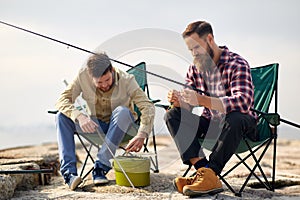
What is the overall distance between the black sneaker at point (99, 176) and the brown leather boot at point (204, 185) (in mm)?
618

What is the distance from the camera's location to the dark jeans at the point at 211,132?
2672mm

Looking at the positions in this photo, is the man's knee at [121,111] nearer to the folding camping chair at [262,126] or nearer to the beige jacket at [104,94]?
the beige jacket at [104,94]

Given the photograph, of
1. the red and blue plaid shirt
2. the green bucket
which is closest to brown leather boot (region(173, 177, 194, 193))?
the green bucket

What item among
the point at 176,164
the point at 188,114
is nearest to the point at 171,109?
the point at 188,114

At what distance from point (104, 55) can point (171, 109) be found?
574mm

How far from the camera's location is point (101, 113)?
3.31m

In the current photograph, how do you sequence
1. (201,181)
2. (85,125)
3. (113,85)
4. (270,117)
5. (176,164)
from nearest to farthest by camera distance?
(201,181), (270,117), (85,125), (113,85), (176,164)

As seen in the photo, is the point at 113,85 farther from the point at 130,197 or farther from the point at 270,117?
the point at 270,117

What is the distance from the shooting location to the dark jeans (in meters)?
2.67

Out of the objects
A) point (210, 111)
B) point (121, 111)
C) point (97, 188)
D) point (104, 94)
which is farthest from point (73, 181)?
point (210, 111)

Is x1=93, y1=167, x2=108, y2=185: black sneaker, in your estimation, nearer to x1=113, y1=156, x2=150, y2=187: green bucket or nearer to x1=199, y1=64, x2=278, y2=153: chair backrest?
x1=113, y1=156, x2=150, y2=187: green bucket

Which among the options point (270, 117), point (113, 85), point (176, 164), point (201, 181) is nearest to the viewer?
point (201, 181)

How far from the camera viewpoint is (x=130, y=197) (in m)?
2.72

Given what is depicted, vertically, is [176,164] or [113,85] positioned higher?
[113,85]
